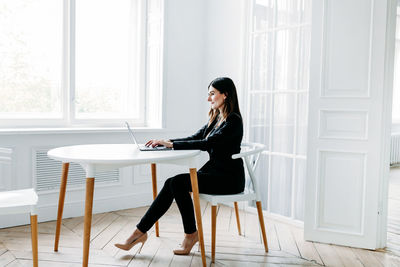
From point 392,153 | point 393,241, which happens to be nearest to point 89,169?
point 393,241

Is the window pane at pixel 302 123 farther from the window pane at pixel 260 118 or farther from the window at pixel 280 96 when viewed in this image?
the window pane at pixel 260 118

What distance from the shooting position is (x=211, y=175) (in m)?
2.65

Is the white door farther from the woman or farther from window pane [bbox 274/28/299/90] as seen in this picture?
the woman

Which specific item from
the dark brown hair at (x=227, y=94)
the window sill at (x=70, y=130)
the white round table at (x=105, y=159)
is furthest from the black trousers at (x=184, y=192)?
the window sill at (x=70, y=130)

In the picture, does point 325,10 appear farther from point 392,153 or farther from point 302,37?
point 392,153

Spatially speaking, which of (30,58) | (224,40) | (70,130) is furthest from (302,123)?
(30,58)

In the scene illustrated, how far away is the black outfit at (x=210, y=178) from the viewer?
2619 millimetres

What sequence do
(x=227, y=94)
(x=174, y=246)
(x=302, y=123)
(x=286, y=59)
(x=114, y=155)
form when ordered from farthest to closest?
1. (x=286, y=59)
2. (x=302, y=123)
3. (x=174, y=246)
4. (x=227, y=94)
5. (x=114, y=155)

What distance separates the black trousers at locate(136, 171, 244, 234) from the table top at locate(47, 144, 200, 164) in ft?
0.69

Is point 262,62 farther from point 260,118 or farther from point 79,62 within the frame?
point 79,62

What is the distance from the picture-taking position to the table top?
2197 millimetres

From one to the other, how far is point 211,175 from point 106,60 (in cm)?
194

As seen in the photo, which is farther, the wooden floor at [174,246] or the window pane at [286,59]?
the window pane at [286,59]

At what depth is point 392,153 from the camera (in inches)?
297
